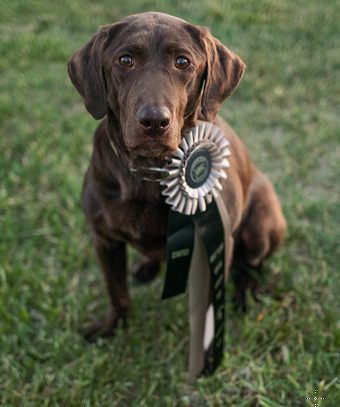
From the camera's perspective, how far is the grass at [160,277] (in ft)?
5.88

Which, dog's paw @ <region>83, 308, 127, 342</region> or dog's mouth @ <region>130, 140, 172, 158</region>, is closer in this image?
dog's mouth @ <region>130, 140, 172, 158</region>

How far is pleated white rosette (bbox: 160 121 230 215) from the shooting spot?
154 centimetres

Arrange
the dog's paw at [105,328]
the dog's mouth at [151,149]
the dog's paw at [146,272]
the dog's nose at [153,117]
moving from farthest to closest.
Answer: the dog's paw at [146,272]
the dog's paw at [105,328]
the dog's mouth at [151,149]
the dog's nose at [153,117]

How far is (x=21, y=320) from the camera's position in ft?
6.82

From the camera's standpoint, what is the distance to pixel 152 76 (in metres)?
1.35

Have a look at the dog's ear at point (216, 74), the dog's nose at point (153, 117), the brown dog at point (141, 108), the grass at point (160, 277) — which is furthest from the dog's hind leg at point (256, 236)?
the dog's nose at point (153, 117)

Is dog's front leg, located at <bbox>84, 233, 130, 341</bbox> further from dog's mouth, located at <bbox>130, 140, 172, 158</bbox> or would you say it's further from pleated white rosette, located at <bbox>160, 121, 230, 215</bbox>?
dog's mouth, located at <bbox>130, 140, 172, 158</bbox>

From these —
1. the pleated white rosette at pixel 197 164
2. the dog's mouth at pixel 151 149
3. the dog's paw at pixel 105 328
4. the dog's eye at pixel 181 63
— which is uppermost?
the dog's eye at pixel 181 63

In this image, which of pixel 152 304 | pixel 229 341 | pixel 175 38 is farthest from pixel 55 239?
pixel 175 38

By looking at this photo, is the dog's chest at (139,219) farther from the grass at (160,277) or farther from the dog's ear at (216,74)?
the grass at (160,277)

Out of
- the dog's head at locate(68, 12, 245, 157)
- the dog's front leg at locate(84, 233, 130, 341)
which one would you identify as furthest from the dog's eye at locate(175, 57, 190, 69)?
the dog's front leg at locate(84, 233, 130, 341)

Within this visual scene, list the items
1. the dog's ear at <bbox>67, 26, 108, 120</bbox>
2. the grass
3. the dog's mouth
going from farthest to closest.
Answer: the grass → the dog's ear at <bbox>67, 26, 108, 120</bbox> → the dog's mouth

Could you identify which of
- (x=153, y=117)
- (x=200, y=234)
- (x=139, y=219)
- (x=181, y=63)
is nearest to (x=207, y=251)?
(x=200, y=234)

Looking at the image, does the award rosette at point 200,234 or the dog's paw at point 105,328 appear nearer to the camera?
the award rosette at point 200,234
